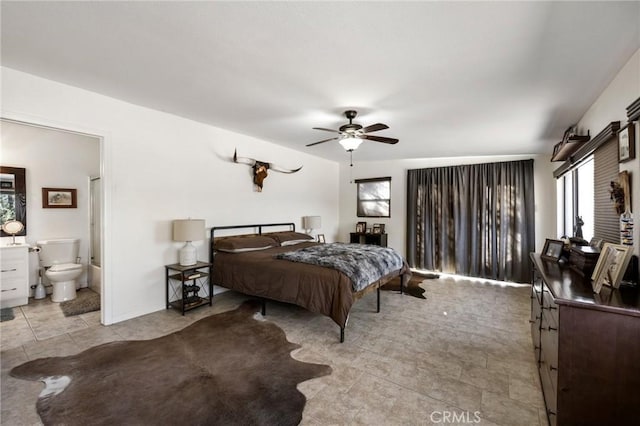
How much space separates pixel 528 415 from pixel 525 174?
455 centimetres

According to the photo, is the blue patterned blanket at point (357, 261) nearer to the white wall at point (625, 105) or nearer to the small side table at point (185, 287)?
the small side table at point (185, 287)

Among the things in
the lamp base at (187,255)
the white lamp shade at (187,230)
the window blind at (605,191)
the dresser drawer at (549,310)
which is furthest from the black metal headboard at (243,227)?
the window blind at (605,191)

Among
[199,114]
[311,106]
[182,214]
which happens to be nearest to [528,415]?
[311,106]

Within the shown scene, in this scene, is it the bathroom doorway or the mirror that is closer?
the mirror

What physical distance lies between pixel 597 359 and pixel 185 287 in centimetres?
392

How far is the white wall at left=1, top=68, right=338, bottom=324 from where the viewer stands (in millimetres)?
2803

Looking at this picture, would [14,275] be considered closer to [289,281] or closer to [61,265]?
[61,265]

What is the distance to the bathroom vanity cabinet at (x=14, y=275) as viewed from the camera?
368 centimetres

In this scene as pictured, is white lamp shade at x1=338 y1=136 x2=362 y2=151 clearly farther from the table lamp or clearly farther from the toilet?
the toilet

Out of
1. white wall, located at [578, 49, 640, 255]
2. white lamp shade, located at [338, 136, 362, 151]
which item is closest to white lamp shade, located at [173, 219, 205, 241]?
white lamp shade, located at [338, 136, 362, 151]

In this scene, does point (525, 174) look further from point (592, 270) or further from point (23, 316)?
point (23, 316)

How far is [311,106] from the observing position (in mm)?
3186

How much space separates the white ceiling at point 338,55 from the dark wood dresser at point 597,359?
164 centimetres

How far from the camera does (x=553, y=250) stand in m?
2.60
